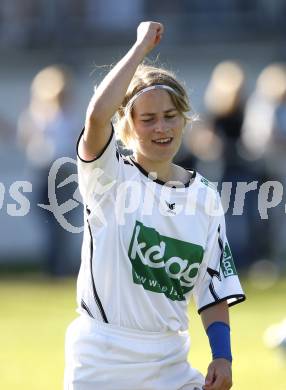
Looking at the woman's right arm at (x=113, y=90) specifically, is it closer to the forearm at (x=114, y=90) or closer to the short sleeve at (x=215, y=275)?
the forearm at (x=114, y=90)

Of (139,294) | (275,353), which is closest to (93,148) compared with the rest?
(139,294)

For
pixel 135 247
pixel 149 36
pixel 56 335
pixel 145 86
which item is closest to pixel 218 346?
pixel 135 247

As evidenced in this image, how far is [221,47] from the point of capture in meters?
16.2

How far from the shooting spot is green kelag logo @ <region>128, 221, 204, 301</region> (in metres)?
4.62

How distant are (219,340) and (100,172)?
787 mm

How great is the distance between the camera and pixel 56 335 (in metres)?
9.64

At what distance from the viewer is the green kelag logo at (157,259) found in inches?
182

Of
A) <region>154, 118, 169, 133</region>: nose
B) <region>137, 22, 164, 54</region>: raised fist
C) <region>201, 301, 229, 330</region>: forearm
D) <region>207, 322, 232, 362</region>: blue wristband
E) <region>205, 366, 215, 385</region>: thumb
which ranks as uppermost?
<region>137, 22, 164, 54</region>: raised fist

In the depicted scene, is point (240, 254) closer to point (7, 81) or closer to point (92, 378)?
point (7, 81)

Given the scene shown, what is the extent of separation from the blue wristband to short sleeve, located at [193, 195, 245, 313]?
0.09m

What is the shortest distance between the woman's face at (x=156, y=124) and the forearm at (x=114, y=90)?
308 mm

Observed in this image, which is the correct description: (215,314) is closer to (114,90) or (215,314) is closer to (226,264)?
(226,264)

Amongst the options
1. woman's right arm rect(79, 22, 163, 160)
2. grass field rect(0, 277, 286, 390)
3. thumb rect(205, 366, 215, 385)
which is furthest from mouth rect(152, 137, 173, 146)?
grass field rect(0, 277, 286, 390)

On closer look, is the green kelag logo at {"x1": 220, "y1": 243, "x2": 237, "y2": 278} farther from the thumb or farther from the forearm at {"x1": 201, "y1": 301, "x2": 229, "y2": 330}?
the thumb
